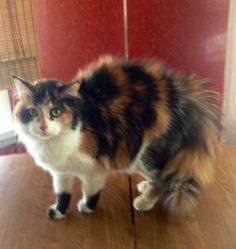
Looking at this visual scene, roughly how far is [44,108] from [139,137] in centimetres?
26

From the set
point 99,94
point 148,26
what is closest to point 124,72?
point 99,94

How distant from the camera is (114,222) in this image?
88 centimetres

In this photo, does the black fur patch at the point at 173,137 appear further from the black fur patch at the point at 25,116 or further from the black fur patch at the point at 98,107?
the black fur patch at the point at 25,116

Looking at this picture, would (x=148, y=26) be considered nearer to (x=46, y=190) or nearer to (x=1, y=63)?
(x=1, y=63)

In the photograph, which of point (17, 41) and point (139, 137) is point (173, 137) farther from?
point (17, 41)

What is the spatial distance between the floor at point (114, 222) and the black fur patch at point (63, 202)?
0.07 feet

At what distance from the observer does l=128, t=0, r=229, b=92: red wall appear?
1.46 m

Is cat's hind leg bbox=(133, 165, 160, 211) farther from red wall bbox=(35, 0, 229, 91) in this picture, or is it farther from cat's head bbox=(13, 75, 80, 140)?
red wall bbox=(35, 0, 229, 91)

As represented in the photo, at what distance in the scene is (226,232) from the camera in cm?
82

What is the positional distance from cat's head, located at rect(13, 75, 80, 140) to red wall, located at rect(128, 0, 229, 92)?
827 mm

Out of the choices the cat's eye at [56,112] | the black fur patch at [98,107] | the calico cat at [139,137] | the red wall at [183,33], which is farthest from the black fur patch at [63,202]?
the red wall at [183,33]

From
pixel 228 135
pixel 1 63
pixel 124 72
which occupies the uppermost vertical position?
pixel 124 72

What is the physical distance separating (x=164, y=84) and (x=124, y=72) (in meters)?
0.11

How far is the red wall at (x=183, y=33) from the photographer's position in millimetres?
1465
